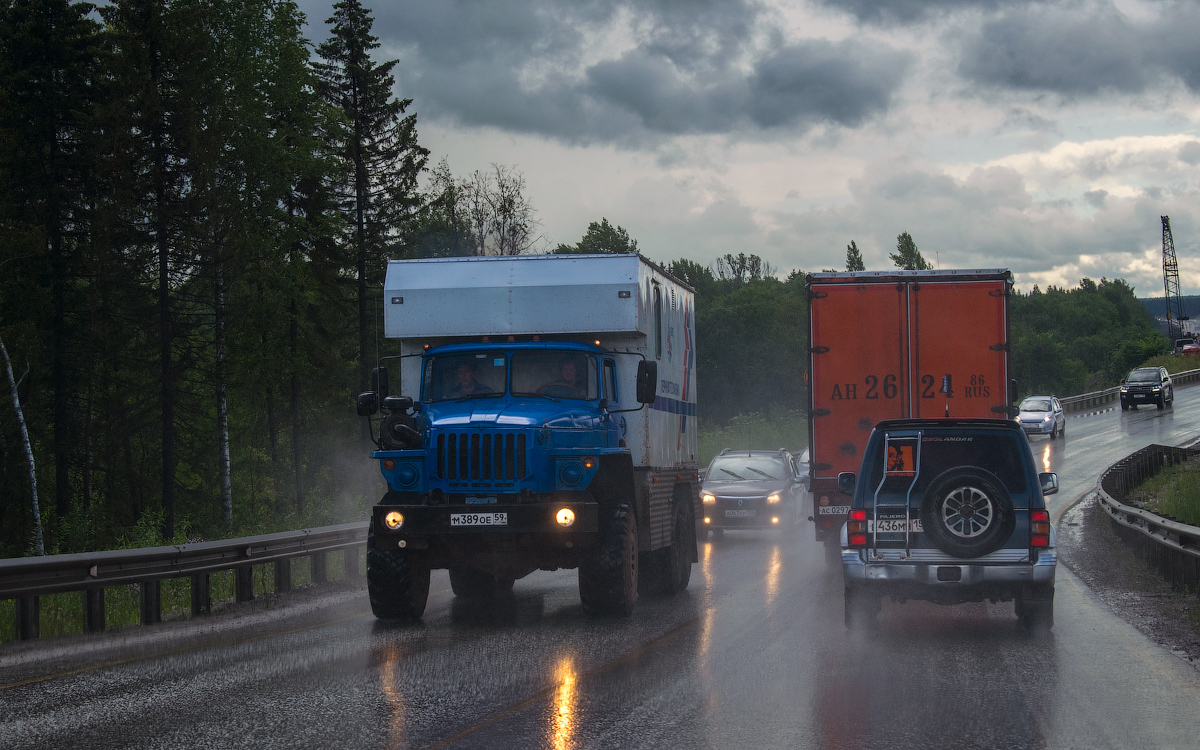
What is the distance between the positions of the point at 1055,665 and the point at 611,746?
4.40m

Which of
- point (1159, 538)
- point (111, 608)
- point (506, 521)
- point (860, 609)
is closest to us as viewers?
point (860, 609)

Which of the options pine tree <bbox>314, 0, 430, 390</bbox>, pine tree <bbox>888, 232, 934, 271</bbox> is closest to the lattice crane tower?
pine tree <bbox>888, 232, 934, 271</bbox>

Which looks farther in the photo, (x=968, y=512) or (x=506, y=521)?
(x=506, y=521)

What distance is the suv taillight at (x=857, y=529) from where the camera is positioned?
1068 cm

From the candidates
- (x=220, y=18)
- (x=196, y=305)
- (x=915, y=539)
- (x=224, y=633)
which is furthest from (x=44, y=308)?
(x=915, y=539)

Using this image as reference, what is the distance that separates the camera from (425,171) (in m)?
49.2

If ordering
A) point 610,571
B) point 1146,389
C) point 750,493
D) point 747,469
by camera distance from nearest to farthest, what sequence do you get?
point 610,571
point 750,493
point 747,469
point 1146,389

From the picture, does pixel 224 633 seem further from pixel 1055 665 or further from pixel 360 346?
pixel 360 346

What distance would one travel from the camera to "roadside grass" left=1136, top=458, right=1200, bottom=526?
60.1 ft

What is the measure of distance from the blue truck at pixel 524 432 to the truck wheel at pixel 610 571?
14 millimetres

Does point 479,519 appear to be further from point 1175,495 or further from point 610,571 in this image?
point 1175,495

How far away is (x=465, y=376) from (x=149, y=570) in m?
3.94

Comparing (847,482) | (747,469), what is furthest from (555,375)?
(747,469)

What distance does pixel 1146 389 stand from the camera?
198 ft
